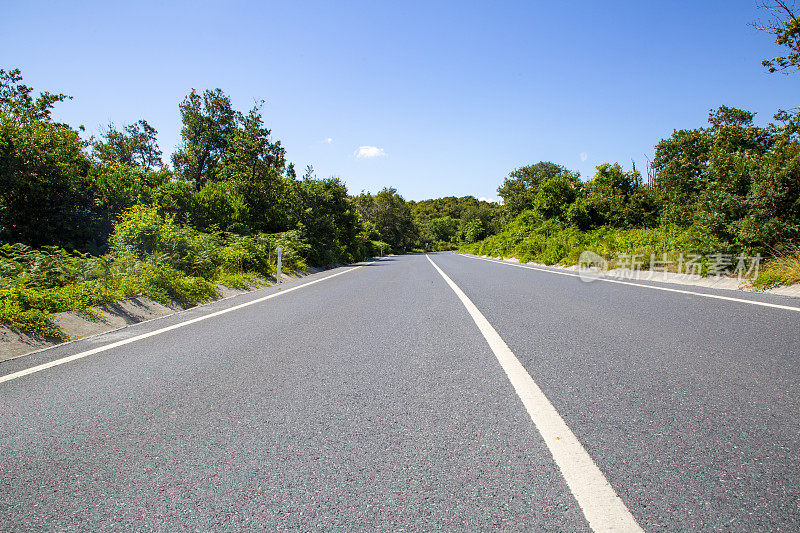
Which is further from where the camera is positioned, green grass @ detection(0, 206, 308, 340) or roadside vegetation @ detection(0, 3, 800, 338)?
roadside vegetation @ detection(0, 3, 800, 338)

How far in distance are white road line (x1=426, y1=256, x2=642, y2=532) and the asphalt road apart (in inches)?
1.4

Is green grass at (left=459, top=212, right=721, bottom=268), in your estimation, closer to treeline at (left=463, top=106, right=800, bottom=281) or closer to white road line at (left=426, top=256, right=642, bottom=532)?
treeline at (left=463, top=106, right=800, bottom=281)

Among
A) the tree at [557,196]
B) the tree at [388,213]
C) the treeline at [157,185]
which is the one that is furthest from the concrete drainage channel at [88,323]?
the tree at [388,213]

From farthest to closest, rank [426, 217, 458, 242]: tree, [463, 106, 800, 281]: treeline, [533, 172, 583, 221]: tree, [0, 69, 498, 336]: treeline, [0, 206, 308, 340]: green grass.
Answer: [426, 217, 458, 242]: tree → [533, 172, 583, 221]: tree → [463, 106, 800, 281]: treeline → [0, 69, 498, 336]: treeline → [0, 206, 308, 340]: green grass

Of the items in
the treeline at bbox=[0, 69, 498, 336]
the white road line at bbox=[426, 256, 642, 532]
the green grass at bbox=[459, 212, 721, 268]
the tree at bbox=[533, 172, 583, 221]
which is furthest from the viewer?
the tree at bbox=[533, 172, 583, 221]

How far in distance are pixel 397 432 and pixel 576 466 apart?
90cm

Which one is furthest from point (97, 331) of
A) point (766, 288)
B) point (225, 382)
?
point (766, 288)

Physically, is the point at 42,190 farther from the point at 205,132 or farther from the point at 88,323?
the point at 205,132

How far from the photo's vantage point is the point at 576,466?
6.04 ft

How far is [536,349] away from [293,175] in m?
27.8

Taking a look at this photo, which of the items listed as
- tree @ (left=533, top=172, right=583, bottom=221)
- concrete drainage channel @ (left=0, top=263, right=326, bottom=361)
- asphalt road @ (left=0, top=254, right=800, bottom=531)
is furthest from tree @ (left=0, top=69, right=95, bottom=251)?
tree @ (left=533, top=172, right=583, bottom=221)

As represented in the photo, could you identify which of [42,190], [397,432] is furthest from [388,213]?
[397,432]

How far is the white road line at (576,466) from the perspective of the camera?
150 cm

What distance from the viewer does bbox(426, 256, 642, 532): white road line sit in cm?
150
